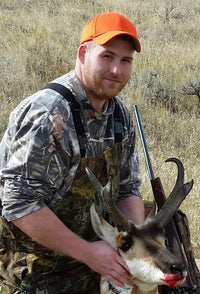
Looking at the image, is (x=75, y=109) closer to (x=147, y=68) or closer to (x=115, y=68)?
(x=115, y=68)

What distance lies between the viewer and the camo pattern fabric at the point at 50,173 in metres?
A: 3.26

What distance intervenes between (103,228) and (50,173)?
1.57 feet

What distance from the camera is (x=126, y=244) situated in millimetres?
3148

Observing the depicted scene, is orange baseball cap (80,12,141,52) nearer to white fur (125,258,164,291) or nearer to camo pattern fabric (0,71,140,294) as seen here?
camo pattern fabric (0,71,140,294)

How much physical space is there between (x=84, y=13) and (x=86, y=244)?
33.6 ft

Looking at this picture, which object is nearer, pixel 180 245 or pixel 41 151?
pixel 41 151

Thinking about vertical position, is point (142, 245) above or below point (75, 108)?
below

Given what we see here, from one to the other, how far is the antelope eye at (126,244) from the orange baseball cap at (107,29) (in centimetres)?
124

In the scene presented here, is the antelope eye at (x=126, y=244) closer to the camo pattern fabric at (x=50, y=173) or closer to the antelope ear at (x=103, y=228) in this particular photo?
the antelope ear at (x=103, y=228)

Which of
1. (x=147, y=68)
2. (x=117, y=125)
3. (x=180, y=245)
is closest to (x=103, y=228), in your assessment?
(x=180, y=245)

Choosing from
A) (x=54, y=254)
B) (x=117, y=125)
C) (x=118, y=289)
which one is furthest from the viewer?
(x=117, y=125)

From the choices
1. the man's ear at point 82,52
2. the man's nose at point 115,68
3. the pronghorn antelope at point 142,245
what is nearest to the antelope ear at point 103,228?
the pronghorn antelope at point 142,245

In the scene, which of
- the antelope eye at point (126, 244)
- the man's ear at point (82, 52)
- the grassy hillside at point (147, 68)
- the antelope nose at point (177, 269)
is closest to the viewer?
the antelope nose at point (177, 269)

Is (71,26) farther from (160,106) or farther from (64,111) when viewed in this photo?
(64,111)
